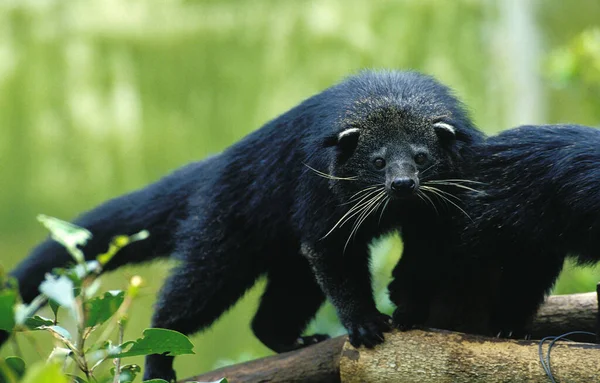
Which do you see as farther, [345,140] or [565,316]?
[565,316]

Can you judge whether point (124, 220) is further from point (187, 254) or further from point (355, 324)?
point (355, 324)

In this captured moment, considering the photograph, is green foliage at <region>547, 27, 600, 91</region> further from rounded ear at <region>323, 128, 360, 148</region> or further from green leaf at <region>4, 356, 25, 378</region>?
green leaf at <region>4, 356, 25, 378</region>

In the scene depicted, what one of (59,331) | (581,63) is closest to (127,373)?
(59,331)

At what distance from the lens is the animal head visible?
3377mm

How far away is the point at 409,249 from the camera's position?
3531mm

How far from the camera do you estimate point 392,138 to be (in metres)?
3.42

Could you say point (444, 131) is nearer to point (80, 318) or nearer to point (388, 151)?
point (388, 151)

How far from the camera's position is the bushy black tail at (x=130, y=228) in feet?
14.1

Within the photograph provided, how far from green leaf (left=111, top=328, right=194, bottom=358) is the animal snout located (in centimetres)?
113

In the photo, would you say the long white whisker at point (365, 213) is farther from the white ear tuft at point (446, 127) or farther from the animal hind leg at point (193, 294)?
the animal hind leg at point (193, 294)

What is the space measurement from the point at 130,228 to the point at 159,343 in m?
2.02

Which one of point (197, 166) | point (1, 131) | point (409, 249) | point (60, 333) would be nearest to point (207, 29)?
point (1, 131)

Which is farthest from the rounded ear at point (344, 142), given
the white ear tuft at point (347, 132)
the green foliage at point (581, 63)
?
the green foliage at point (581, 63)

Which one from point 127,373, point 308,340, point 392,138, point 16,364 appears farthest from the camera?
point 308,340
